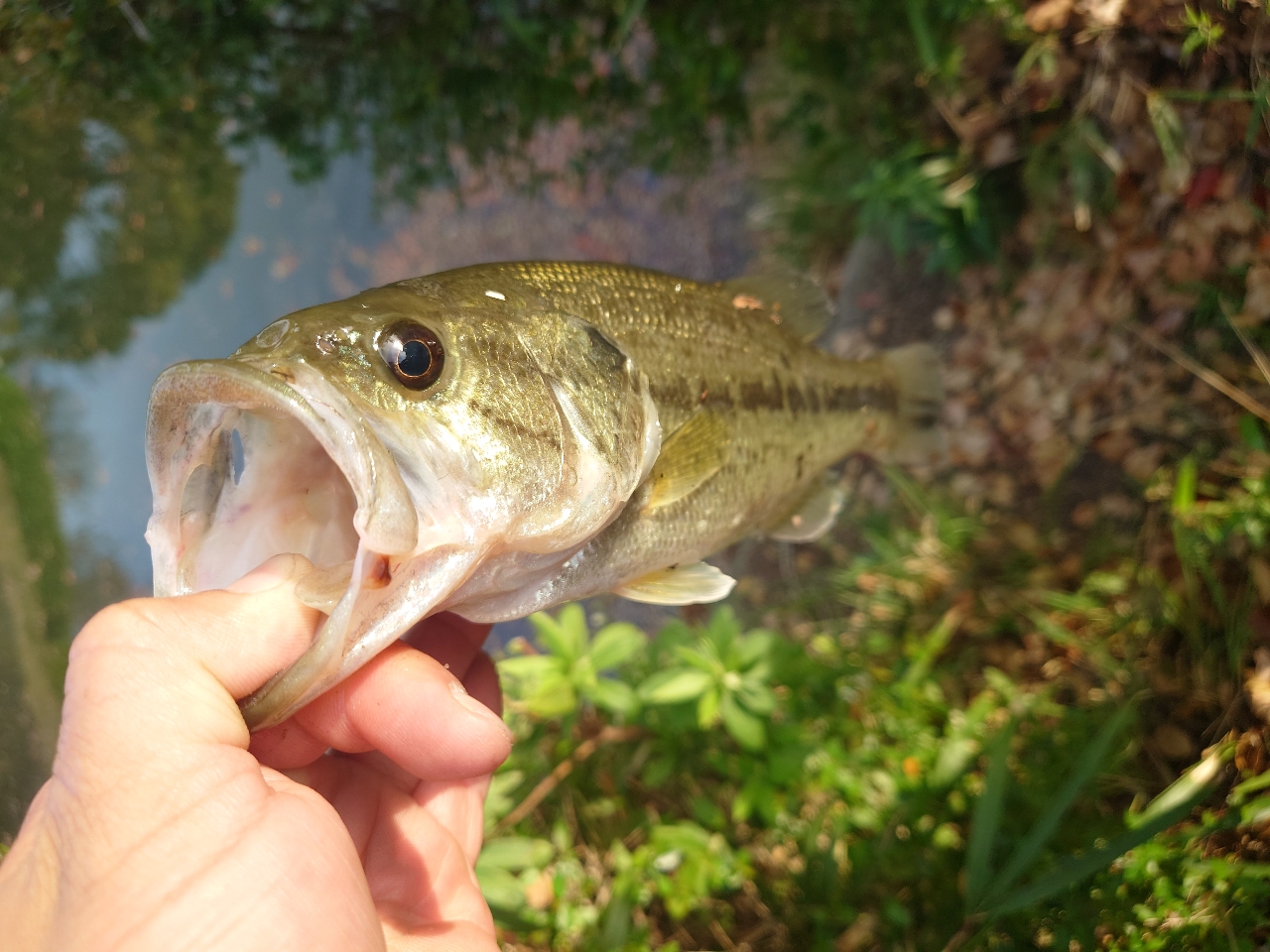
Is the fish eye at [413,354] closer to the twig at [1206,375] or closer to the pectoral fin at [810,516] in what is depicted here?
the pectoral fin at [810,516]

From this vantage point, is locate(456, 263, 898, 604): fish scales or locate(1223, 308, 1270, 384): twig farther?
locate(1223, 308, 1270, 384): twig

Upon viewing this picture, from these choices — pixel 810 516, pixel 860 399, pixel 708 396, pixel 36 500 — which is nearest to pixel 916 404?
pixel 860 399

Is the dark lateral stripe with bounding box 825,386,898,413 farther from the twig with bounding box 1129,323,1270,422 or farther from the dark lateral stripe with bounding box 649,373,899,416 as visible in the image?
the twig with bounding box 1129,323,1270,422

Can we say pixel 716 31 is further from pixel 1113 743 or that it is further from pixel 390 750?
pixel 1113 743

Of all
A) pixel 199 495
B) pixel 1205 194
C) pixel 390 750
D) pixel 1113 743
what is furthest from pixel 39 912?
pixel 1205 194

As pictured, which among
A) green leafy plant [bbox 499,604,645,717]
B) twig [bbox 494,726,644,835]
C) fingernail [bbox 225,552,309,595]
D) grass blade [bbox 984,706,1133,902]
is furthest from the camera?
twig [bbox 494,726,644,835]

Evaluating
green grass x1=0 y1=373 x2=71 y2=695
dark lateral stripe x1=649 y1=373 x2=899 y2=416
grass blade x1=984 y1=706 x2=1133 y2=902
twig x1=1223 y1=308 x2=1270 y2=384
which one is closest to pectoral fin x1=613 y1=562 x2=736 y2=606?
dark lateral stripe x1=649 y1=373 x2=899 y2=416
